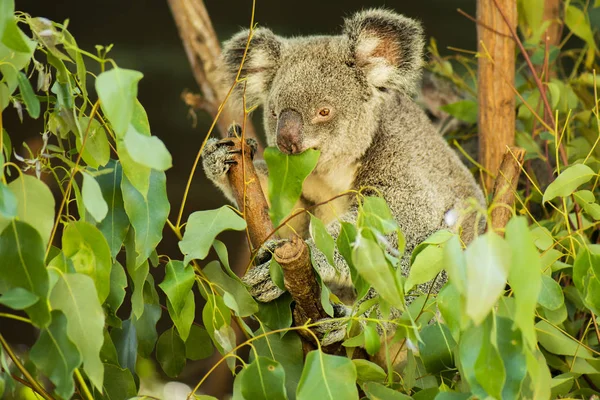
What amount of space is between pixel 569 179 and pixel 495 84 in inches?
58.7

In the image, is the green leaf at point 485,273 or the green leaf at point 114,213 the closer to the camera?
the green leaf at point 485,273

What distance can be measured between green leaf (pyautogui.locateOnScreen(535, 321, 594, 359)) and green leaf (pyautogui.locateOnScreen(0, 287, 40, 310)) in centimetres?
127

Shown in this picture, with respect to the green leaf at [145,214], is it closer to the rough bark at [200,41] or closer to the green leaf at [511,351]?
the green leaf at [511,351]

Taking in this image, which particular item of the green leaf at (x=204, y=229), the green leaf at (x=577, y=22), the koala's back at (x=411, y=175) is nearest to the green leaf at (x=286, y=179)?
the green leaf at (x=204, y=229)

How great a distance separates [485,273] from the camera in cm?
109

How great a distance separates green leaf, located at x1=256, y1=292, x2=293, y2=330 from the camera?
2.03m

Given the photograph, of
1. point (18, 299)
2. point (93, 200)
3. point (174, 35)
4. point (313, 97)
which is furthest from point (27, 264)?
point (174, 35)

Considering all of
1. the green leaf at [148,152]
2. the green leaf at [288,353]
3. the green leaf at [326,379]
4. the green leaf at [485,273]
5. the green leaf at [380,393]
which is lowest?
the green leaf at [288,353]

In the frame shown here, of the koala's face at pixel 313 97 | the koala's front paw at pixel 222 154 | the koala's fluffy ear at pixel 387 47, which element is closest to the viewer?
the koala's front paw at pixel 222 154

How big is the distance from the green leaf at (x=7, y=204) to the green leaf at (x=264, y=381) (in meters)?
0.53

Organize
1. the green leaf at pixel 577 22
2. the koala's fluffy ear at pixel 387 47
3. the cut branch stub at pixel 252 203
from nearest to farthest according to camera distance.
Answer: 1. the cut branch stub at pixel 252 203
2. the koala's fluffy ear at pixel 387 47
3. the green leaf at pixel 577 22

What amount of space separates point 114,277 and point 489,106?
1.98 m

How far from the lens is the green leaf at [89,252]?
1509 millimetres

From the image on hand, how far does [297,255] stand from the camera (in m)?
1.77
